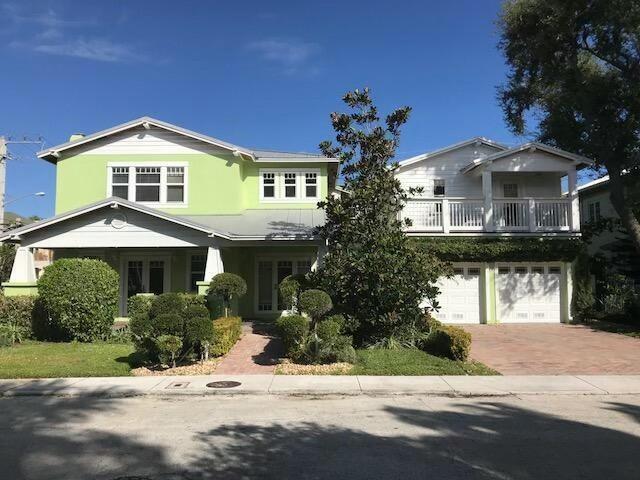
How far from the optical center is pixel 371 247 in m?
13.7

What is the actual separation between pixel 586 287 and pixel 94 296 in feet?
54.1

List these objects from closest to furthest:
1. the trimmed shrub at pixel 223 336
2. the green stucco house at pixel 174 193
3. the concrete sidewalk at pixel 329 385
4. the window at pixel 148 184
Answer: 1. the concrete sidewalk at pixel 329 385
2. the trimmed shrub at pixel 223 336
3. the green stucco house at pixel 174 193
4. the window at pixel 148 184

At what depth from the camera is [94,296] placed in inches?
573

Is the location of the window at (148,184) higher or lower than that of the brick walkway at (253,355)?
higher

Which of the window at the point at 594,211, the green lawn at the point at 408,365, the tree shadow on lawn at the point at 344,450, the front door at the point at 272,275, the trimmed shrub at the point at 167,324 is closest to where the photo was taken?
the tree shadow on lawn at the point at 344,450

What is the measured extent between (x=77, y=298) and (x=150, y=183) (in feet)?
22.1

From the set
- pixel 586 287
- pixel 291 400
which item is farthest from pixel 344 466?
pixel 586 287

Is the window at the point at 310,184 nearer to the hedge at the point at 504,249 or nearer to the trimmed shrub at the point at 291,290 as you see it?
the hedge at the point at 504,249

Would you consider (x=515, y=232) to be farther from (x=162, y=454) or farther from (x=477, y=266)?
(x=162, y=454)

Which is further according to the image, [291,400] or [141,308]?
[141,308]

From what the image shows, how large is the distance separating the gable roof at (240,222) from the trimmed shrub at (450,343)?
5277mm

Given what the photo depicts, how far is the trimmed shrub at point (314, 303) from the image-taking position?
39.8ft

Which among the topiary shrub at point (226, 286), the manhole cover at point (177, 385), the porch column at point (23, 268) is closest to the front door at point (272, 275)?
the topiary shrub at point (226, 286)

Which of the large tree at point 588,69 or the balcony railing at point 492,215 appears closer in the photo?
the large tree at point 588,69
